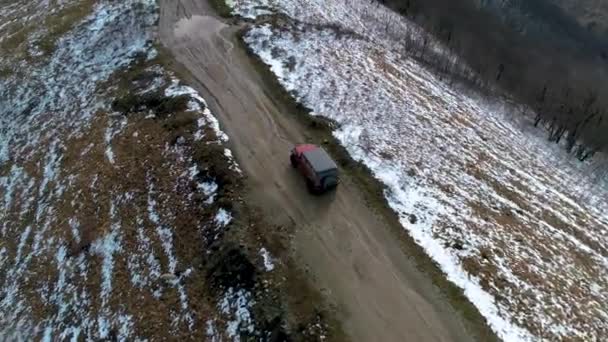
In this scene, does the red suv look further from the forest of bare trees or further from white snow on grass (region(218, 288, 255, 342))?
the forest of bare trees

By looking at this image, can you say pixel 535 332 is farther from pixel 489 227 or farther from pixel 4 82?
pixel 4 82

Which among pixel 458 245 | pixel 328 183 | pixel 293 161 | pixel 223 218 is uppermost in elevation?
pixel 328 183

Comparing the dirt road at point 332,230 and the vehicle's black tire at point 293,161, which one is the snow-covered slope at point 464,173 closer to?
the dirt road at point 332,230

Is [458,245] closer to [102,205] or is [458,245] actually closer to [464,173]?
[464,173]

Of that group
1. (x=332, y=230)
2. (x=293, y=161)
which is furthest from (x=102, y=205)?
(x=332, y=230)

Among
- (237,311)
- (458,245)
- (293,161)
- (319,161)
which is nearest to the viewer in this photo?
(237,311)

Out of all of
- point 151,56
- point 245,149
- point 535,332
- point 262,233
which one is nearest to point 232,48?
point 151,56
